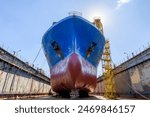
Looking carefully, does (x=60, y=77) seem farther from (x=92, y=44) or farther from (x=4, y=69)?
(x=4, y=69)

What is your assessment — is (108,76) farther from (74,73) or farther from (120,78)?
(74,73)

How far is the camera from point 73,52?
10.1 metres

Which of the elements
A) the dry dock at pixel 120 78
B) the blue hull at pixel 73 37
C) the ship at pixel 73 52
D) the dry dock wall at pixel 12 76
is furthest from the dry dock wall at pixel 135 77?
the dry dock wall at pixel 12 76

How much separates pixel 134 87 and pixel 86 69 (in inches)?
287

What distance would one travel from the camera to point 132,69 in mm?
16375

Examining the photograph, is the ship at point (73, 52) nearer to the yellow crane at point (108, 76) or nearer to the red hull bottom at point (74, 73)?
the red hull bottom at point (74, 73)

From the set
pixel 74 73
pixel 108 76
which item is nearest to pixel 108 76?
pixel 108 76

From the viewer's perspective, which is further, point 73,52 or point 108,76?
point 108,76

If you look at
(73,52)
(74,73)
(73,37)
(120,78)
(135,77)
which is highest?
(73,37)

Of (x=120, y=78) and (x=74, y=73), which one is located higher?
(x=120, y=78)

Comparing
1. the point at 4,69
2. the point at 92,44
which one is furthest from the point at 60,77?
the point at 4,69

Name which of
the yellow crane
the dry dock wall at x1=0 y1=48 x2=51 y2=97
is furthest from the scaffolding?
Result: the dry dock wall at x1=0 y1=48 x2=51 y2=97

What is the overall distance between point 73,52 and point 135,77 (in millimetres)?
7747

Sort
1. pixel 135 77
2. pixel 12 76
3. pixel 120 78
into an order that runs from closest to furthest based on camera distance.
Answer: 1. pixel 12 76
2. pixel 135 77
3. pixel 120 78
